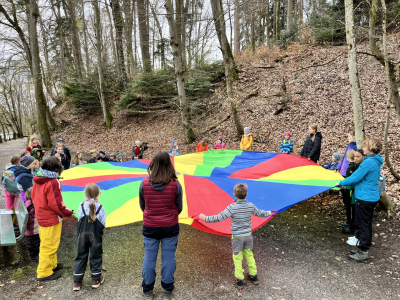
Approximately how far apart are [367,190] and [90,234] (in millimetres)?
3938

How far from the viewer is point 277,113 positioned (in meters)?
11.9

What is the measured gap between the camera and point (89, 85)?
58.3ft

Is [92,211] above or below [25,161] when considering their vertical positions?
below

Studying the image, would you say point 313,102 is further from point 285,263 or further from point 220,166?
point 285,263

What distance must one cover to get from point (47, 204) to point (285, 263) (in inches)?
138

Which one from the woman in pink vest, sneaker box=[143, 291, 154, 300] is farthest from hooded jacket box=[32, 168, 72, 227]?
sneaker box=[143, 291, 154, 300]

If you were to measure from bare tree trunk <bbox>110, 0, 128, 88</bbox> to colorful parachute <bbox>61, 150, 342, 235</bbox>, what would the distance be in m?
12.6

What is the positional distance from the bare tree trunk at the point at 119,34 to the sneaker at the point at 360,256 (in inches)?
632

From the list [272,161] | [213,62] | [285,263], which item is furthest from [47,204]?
[213,62]

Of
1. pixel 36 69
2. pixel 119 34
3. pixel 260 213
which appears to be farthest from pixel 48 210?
pixel 119 34

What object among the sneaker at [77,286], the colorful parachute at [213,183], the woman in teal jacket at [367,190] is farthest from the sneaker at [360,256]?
the sneaker at [77,286]

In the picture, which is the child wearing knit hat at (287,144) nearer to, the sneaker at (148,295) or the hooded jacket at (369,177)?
the hooded jacket at (369,177)

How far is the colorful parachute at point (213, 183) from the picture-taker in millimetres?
3844

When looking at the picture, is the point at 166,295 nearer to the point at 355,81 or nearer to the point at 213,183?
the point at 213,183
